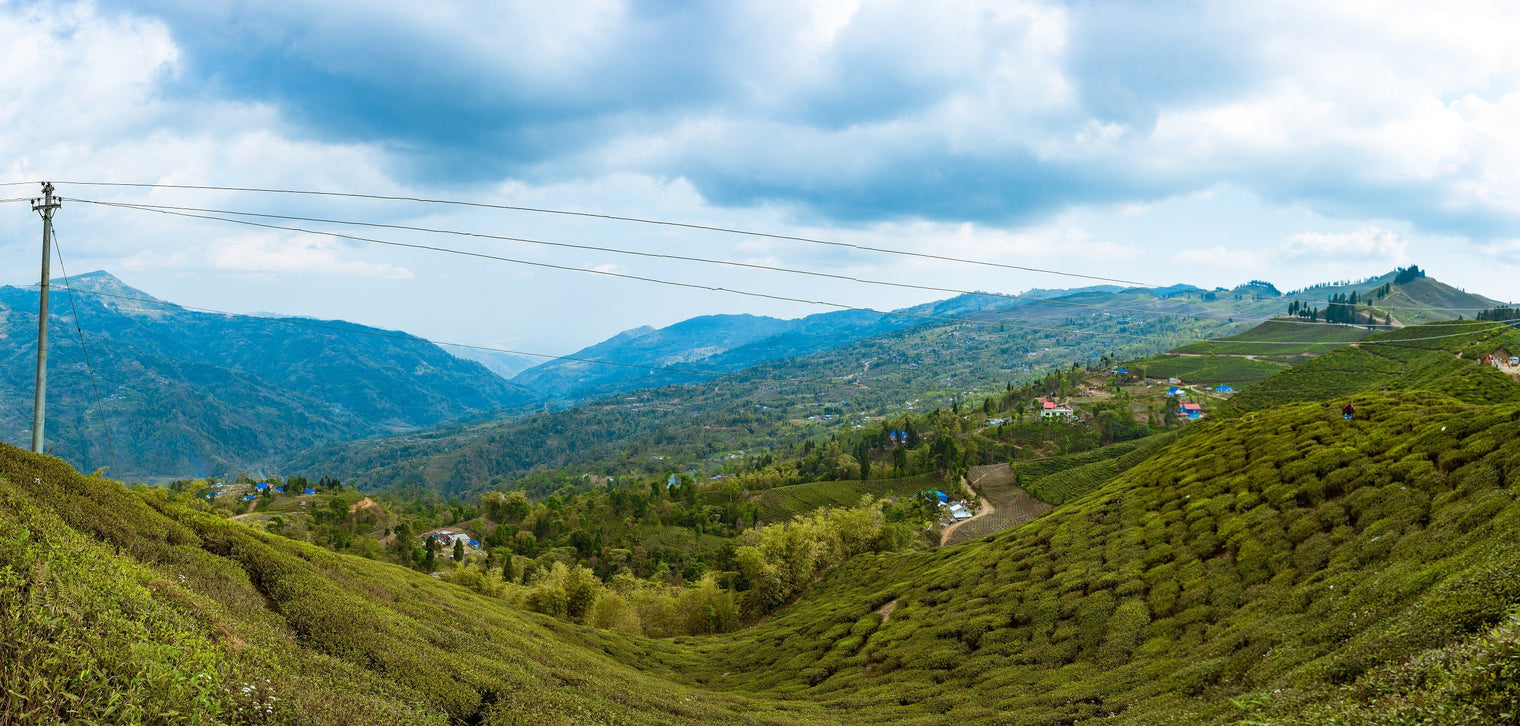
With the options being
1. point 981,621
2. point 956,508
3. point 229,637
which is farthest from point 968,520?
point 229,637

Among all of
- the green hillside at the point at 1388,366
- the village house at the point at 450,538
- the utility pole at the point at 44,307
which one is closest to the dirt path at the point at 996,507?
the green hillside at the point at 1388,366

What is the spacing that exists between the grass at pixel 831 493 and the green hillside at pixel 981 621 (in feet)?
279

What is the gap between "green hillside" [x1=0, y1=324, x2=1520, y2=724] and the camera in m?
10.9

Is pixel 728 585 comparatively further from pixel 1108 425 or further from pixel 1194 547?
pixel 1108 425

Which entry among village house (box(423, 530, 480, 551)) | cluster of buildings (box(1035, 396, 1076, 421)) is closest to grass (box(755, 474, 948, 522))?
cluster of buildings (box(1035, 396, 1076, 421))

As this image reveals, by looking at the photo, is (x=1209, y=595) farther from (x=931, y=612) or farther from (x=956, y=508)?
(x=956, y=508)

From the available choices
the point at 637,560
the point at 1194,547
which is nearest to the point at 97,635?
the point at 1194,547

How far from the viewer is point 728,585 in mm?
76688

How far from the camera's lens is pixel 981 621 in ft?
108

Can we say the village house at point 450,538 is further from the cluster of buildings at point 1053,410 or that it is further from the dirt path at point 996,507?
the cluster of buildings at point 1053,410

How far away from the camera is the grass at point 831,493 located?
427ft

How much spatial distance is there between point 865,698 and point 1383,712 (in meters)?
20.5

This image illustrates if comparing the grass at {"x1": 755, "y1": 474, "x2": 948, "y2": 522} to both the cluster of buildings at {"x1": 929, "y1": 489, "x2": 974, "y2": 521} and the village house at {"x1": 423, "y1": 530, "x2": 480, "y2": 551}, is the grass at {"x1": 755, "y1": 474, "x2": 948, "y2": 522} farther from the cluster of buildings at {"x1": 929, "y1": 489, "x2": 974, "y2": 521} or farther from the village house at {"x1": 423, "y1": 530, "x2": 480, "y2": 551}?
the village house at {"x1": 423, "y1": 530, "x2": 480, "y2": 551}

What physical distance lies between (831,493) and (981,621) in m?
104
